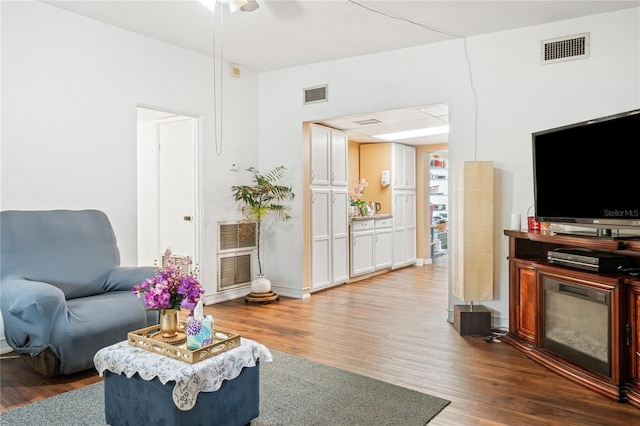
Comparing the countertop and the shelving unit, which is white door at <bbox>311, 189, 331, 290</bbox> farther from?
the shelving unit

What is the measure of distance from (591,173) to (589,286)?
741mm

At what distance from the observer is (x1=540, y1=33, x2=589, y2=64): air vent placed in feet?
12.4

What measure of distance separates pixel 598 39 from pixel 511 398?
115 inches

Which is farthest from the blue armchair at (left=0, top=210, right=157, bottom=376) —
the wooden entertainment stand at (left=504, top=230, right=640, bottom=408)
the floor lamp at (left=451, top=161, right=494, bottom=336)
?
the wooden entertainment stand at (left=504, top=230, right=640, bottom=408)

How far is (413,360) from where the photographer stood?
130 inches

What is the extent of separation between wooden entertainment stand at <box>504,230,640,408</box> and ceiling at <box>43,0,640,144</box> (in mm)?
1807

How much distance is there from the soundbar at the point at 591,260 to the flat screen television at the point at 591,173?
0.16 metres

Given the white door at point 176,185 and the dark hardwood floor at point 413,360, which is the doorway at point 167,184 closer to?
the white door at point 176,185

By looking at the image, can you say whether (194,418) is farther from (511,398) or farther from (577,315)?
(577,315)

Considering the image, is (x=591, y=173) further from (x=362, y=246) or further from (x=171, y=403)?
(x=362, y=246)

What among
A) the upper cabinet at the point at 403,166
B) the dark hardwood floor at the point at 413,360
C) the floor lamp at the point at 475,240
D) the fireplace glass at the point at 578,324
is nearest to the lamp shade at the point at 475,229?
the floor lamp at the point at 475,240

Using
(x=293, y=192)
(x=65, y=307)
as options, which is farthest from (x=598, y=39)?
(x=65, y=307)

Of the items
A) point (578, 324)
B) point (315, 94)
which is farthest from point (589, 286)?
point (315, 94)

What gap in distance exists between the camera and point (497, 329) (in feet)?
13.4
